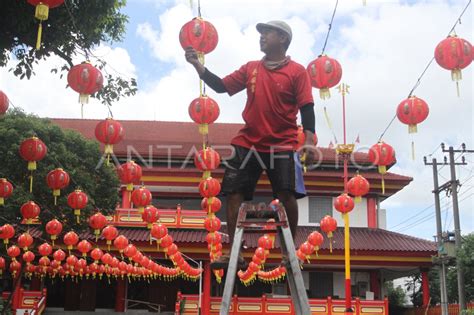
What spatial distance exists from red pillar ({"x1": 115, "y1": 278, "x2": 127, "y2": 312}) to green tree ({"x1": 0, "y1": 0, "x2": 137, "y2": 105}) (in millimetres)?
12724

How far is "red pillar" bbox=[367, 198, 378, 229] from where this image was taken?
22219 mm

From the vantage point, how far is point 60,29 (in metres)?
8.40

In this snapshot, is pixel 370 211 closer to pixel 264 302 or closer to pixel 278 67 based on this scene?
pixel 264 302

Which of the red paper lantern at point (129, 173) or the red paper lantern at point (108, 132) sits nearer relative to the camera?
the red paper lantern at point (108, 132)

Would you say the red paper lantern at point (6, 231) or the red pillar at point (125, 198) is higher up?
the red pillar at point (125, 198)

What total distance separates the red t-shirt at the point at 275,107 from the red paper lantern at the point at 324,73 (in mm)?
3844

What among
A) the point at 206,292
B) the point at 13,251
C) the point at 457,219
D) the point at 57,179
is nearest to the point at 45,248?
the point at 13,251

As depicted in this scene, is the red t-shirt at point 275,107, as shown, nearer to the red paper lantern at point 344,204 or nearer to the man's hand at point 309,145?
the man's hand at point 309,145

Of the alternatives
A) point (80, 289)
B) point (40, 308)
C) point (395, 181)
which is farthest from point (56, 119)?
point (395, 181)

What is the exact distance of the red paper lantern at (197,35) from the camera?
7383mm

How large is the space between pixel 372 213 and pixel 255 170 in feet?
61.2

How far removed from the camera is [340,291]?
68.8 ft

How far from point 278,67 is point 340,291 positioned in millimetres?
17703

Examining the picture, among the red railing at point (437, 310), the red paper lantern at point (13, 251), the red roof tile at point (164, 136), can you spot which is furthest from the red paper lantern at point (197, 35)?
the red railing at point (437, 310)
